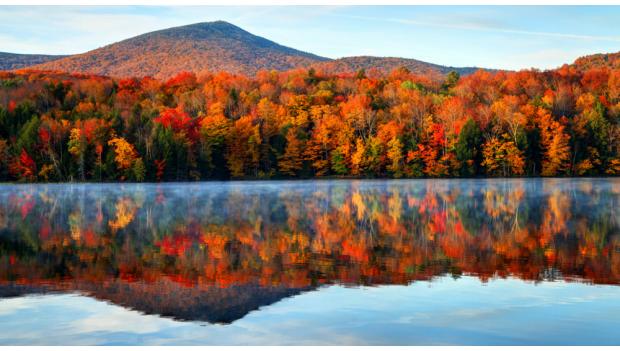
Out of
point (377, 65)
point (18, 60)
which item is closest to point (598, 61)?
point (377, 65)

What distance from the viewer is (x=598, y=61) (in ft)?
457

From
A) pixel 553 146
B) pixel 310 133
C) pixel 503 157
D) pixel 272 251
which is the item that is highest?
pixel 310 133

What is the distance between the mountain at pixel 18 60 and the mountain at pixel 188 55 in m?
3.24

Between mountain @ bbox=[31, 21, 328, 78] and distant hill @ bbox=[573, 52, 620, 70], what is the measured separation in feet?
204

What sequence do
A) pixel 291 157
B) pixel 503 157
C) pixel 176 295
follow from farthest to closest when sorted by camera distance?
pixel 291 157 → pixel 503 157 → pixel 176 295

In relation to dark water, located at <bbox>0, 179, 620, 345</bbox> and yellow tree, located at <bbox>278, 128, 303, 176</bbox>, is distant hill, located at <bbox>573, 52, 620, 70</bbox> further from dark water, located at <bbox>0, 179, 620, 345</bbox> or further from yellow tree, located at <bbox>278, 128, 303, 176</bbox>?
dark water, located at <bbox>0, 179, 620, 345</bbox>

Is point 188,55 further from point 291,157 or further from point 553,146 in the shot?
point 553,146

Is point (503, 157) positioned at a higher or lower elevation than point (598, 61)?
lower

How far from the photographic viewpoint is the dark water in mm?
10398

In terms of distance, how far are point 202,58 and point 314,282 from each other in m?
157

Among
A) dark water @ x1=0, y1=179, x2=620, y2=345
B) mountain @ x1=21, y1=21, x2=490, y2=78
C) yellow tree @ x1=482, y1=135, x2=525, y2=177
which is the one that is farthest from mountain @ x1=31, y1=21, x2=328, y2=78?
dark water @ x1=0, y1=179, x2=620, y2=345

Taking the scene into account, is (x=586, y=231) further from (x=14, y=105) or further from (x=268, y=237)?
(x=14, y=105)

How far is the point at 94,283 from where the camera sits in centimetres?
1408

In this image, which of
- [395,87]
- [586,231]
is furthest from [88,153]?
[586,231]
